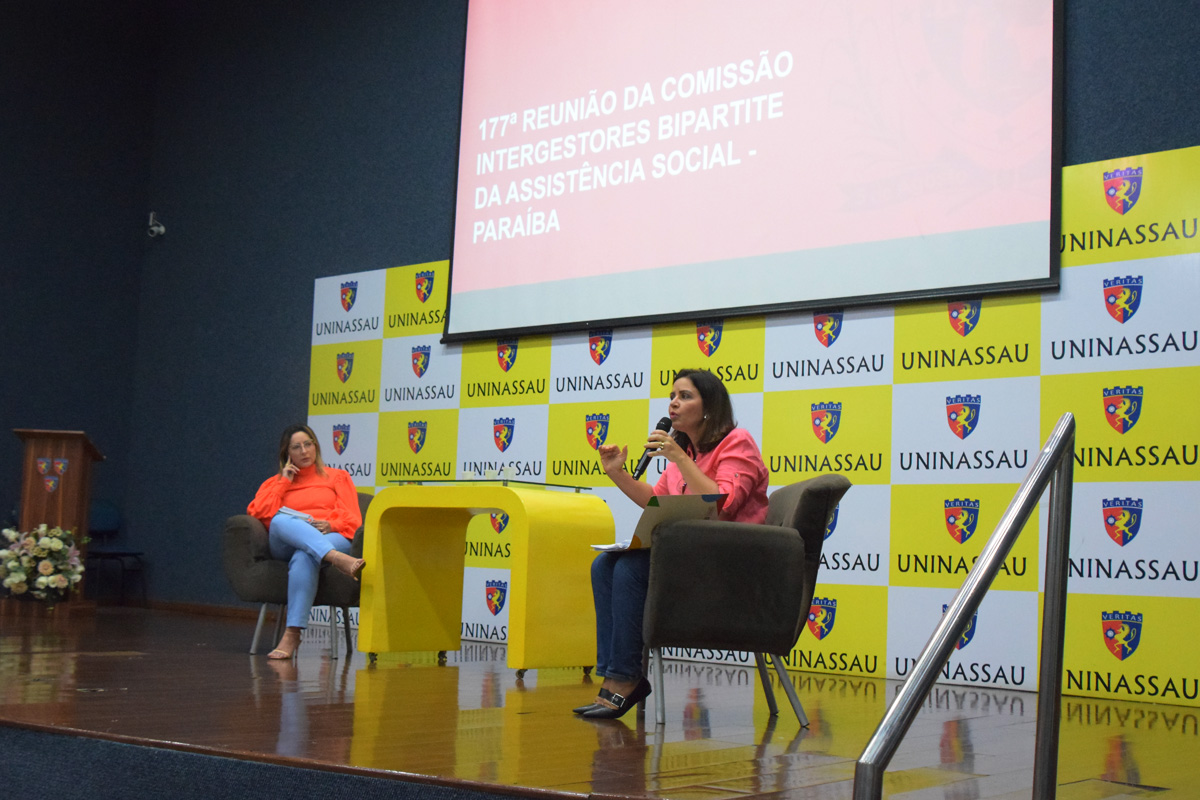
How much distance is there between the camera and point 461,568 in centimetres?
461

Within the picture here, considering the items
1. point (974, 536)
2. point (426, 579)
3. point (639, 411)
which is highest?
point (639, 411)

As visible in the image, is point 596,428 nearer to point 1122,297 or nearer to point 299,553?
point 299,553

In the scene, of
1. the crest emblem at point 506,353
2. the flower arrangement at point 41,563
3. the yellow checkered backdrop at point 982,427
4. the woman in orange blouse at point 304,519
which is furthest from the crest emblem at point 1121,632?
the flower arrangement at point 41,563

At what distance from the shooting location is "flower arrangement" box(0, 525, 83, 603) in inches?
231

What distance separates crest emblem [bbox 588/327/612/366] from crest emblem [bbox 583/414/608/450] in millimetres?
255

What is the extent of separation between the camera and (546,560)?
3951mm

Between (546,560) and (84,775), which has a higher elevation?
(546,560)

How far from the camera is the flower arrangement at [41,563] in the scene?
588 centimetres

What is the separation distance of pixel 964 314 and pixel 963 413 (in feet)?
1.25

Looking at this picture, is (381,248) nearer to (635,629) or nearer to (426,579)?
(426,579)

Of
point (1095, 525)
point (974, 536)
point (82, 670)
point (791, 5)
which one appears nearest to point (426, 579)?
point (82, 670)

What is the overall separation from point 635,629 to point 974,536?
1879mm

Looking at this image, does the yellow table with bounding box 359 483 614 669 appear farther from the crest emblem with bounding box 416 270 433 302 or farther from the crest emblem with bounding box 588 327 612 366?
the crest emblem with bounding box 416 270 433 302

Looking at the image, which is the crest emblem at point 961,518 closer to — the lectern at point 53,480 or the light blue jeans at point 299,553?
the light blue jeans at point 299,553
